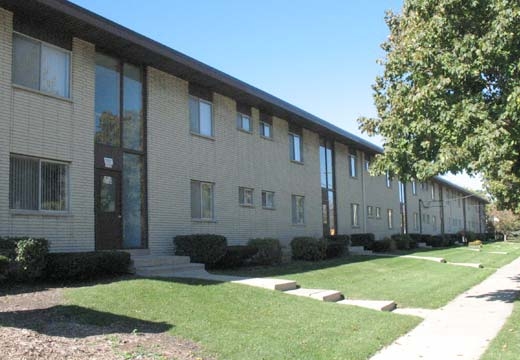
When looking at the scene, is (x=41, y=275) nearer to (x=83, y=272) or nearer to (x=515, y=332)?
(x=83, y=272)

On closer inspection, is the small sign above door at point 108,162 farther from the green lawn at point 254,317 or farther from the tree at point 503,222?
the tree at point 503,222

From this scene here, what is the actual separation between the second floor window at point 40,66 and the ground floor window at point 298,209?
549 inches

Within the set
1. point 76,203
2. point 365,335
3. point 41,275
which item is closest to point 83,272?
point 41,275

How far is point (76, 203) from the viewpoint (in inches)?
579

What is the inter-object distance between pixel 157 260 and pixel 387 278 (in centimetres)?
718

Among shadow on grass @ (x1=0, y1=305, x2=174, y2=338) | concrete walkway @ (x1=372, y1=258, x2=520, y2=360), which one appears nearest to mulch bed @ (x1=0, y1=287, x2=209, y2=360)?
shadow on grass @ (x1=0, y1=305, x2=174, y2=338)

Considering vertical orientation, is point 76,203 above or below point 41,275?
above

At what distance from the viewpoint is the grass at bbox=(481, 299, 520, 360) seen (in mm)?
7980

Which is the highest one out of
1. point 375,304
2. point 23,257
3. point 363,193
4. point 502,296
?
point 363,193

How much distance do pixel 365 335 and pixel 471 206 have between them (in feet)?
248

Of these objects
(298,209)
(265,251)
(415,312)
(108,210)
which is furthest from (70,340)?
(298,209)

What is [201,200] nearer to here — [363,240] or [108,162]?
[108,162]

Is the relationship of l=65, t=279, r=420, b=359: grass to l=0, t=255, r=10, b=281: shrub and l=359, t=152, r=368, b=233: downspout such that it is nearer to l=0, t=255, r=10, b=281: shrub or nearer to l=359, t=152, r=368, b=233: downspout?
l=0, t=255, r=10, b=281: shrub

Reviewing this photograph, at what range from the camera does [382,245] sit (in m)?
32.9
